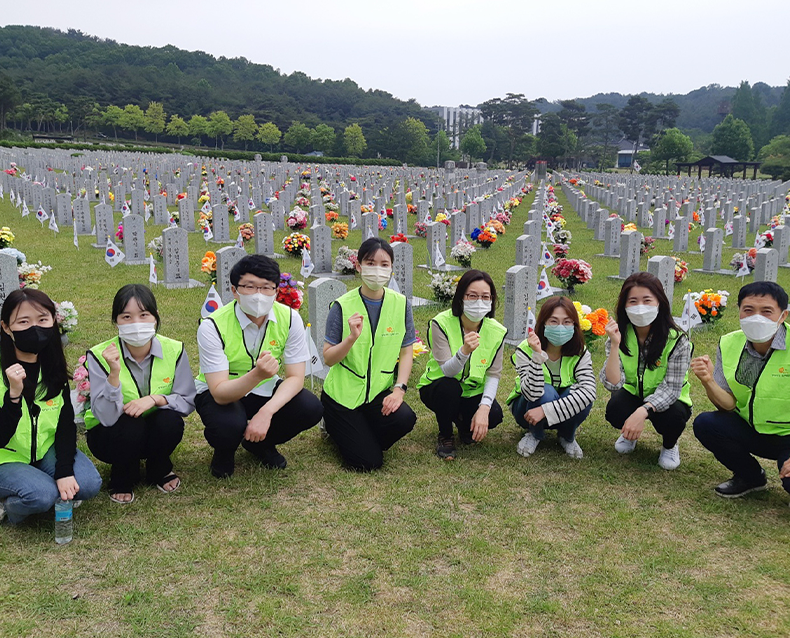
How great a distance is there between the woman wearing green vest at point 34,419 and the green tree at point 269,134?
248 ft

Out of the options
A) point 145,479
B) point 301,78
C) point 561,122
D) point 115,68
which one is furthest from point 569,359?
point 301,78

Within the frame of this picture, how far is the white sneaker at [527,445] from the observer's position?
4562 mm

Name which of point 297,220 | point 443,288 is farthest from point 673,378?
point 297,220

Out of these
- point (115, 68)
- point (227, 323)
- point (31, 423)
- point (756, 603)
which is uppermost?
point (115, 68)

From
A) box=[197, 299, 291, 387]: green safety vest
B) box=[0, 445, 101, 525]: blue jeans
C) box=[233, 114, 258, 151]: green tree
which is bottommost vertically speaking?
box=[0, 445, 101, 525]: blue jeans

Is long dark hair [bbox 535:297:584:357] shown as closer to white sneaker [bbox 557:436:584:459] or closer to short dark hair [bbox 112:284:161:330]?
white sneaker [bbox 557:436:584:459]

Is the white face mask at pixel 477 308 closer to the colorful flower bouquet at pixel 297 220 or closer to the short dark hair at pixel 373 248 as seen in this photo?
the short dark hair at pixel 373 248

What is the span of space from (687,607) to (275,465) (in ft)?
8.12

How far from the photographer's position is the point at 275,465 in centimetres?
434

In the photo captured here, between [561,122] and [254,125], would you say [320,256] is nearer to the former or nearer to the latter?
[254,125]

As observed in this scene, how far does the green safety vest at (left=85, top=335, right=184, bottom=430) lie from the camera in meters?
3.75

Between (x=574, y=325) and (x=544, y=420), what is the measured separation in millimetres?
658

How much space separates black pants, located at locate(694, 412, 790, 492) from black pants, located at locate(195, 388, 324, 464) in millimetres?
2305

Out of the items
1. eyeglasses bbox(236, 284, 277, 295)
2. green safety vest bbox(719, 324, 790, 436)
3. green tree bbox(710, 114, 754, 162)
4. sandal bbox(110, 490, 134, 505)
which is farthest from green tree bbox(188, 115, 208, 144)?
green safety vest bbox(719, 324, 790, 436)
